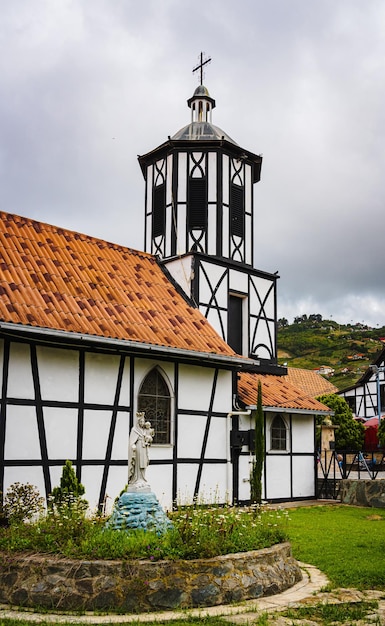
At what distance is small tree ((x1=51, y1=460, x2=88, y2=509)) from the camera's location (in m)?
11.7

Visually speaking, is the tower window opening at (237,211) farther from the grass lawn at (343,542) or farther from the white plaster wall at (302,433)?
the grass lawn at (343,542)

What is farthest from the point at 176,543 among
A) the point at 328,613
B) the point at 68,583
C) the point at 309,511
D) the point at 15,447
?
the point at 309,511

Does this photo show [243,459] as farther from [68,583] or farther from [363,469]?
[363,469]

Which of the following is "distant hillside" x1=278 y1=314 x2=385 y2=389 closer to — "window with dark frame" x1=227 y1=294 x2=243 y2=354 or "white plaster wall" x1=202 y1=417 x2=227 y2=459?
"window with dark frame" x1=227 y1=294 x2=243 y2=354

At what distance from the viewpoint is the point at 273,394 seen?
1916 cm

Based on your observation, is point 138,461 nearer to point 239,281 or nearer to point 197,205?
point 239,281

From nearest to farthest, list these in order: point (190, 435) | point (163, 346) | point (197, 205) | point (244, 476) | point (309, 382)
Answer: point (163, 346), point (190, 435), point (244, 476), point (197, 205), point (309, 382)

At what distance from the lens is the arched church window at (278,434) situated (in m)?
18.9

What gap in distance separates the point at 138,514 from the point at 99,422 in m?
4.85

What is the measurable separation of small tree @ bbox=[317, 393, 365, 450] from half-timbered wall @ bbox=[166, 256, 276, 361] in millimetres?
11680

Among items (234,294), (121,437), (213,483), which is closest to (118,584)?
(121,437)

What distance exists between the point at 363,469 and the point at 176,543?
70.5ft

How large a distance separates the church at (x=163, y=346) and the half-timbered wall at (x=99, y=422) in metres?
0.03

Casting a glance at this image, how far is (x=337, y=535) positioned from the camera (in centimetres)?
1242
